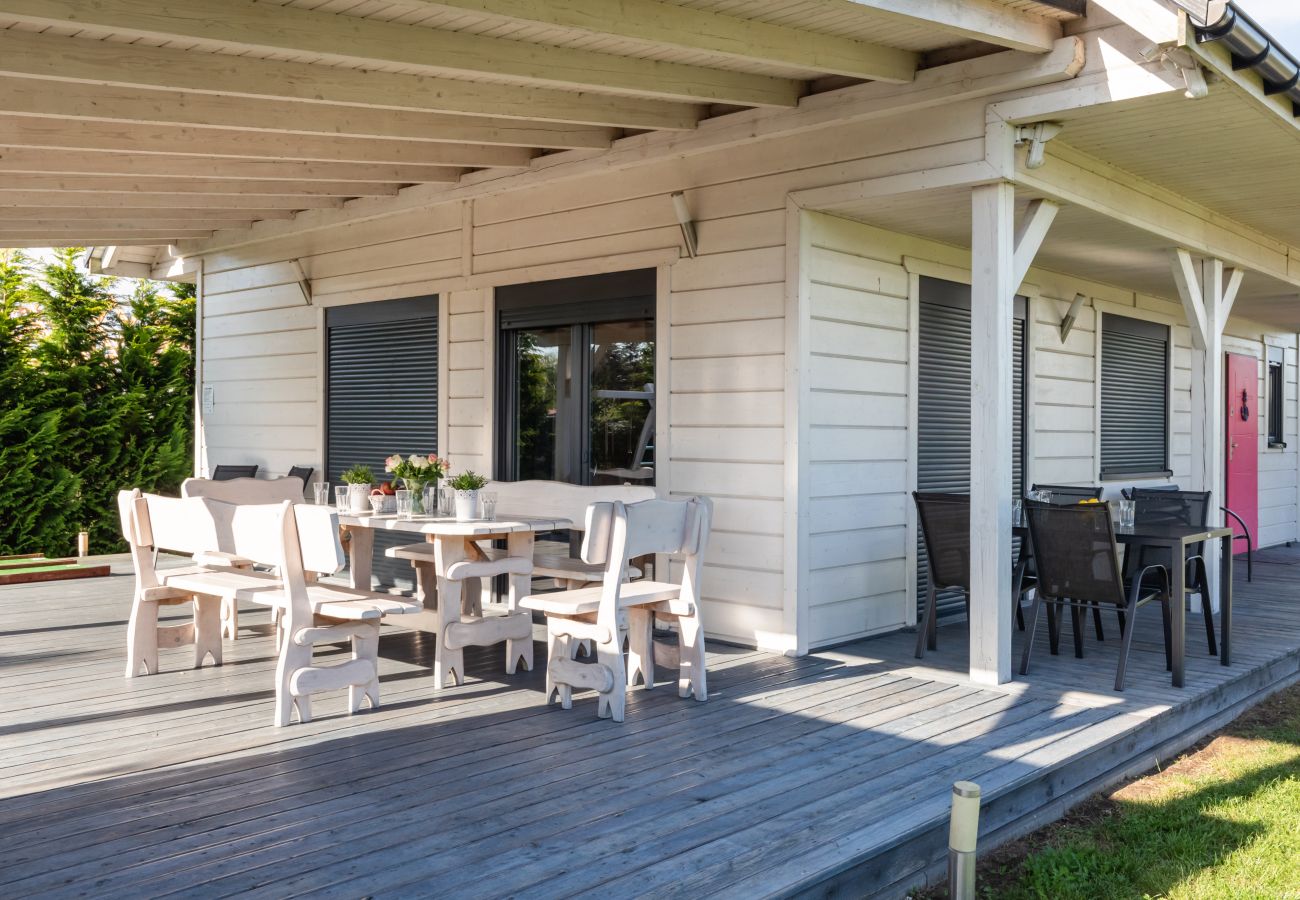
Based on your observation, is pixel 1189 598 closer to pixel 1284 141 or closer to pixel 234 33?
pixel 1284 141

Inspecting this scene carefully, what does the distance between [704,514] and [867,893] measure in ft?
6.13

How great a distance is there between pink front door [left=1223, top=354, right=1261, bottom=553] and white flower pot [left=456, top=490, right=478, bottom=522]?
312 inches

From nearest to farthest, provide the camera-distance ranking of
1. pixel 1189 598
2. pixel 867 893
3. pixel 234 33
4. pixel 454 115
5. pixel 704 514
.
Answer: pixel 867 893, pixel 234 33, pixel 704 514, pixel 454 115, pixel 1189 598

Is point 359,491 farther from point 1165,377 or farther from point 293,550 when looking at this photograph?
point 1165,377

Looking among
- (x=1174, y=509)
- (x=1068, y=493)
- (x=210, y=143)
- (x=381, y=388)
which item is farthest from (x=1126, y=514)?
(x=381, y=388)

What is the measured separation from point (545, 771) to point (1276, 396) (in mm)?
10977

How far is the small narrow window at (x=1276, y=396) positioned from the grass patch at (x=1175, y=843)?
8.30m

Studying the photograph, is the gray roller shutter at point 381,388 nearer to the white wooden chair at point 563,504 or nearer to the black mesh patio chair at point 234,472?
the black mesh patio chair at point 234,472

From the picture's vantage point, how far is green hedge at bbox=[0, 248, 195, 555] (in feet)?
31.0

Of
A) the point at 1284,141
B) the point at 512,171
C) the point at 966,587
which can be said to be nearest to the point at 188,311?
the point at 512,171

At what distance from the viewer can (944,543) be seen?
532 cm

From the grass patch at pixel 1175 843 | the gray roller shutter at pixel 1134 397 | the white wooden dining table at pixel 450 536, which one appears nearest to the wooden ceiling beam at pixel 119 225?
the white wooden dining table at pixel 450 536

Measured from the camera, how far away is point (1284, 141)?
210 inches

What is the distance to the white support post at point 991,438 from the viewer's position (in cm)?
476
